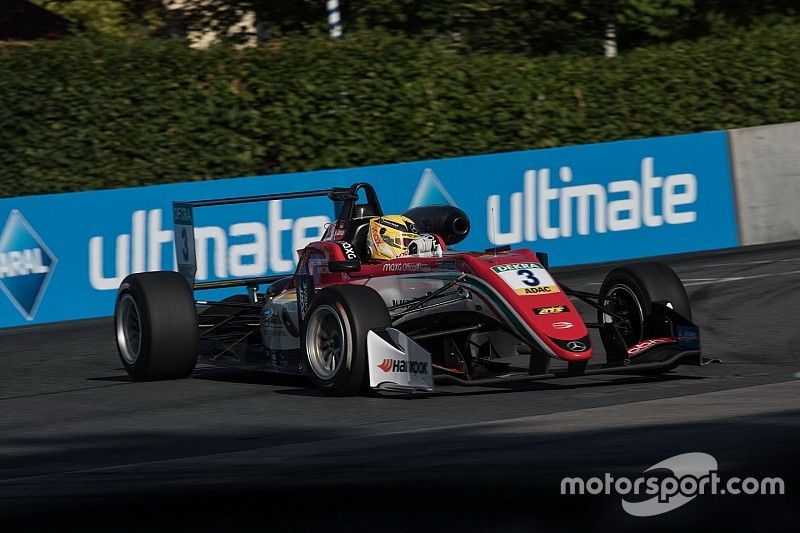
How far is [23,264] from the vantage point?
47.0 feet

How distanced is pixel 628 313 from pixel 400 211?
6.30 meters

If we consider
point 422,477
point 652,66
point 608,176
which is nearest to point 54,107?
point 608,176

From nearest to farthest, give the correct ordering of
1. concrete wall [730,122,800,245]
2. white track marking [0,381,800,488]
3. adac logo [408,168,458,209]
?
white track marking [0,381,800,488] → adac logo [408,168,458,209] → concrete wall [730,122,800,245]

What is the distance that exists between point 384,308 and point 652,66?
11413 mm

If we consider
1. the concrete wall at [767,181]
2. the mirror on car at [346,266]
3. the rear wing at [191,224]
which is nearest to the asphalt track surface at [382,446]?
the rear wing at [191,224]

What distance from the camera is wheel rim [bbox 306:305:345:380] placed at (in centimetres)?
962

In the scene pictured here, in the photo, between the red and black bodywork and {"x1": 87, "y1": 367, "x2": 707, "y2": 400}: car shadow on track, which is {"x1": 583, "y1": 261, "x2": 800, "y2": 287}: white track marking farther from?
{"x1": 87, "y1": 367, "x2": 707, "y2": 400}: car shadow on track

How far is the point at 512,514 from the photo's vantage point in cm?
571

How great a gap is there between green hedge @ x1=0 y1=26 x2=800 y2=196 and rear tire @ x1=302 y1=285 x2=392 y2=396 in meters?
7.68

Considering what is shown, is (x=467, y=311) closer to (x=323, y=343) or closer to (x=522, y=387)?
(x=522, y=387)

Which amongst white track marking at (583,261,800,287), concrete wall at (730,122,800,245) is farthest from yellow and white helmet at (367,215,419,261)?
concrete wall at (730,122,800,245)

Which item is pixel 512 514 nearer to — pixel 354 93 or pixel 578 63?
pixel 354 93

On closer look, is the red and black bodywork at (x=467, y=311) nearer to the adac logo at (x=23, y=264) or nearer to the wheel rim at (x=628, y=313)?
the wheel rim at (x=628, y=313)

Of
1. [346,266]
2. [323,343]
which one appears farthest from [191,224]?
[323,343]
